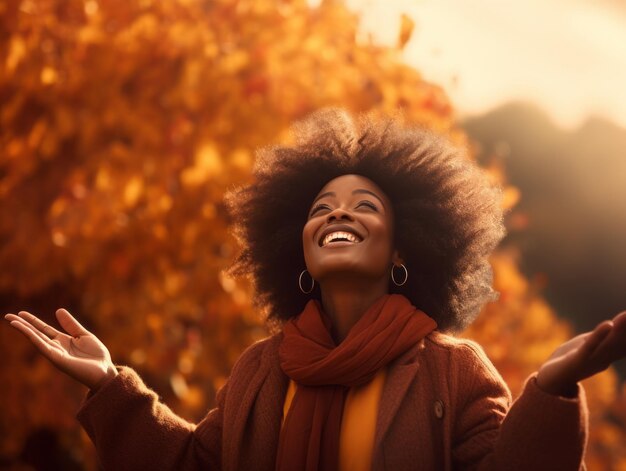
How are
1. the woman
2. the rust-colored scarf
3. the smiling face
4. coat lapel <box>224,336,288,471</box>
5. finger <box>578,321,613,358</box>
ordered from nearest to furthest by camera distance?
finger <box>578,321,613,358</box>
the woman
the rust-colored scarf
coat lapel <box>224,336,288,471</box>
the smiling face

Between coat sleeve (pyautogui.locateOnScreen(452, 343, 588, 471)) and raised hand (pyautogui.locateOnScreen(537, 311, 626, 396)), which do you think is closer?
raised hand (pyautogui.locateOnScreen(537, 311, 626, 396))

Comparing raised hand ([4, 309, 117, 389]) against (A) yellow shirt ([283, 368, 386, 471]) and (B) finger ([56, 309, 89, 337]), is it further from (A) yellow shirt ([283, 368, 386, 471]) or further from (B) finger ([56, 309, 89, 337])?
(A) yellow shirt ([283, 368, 386, 471])

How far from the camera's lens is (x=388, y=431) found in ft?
10.6

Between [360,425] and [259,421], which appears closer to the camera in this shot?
[360,425]

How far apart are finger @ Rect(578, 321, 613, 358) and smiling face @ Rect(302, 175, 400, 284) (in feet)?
3.17

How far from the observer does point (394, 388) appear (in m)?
3.29

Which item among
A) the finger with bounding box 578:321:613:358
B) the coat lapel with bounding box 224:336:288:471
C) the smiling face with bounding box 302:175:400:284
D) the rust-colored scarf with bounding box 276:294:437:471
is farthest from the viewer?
the smiling face with bounding box 302:175:400:284

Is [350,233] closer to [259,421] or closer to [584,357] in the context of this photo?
[259,421]

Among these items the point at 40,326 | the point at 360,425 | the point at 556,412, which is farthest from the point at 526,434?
the point at 40,326

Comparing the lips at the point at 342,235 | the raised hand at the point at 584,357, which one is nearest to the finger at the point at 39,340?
the lips at the point at 342,235

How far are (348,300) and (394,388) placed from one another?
0.44 meters

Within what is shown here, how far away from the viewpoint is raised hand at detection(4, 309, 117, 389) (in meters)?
3.36

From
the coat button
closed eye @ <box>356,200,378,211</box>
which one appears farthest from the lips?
the coat button

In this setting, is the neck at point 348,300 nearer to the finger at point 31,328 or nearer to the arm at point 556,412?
the arm at point 556,412
